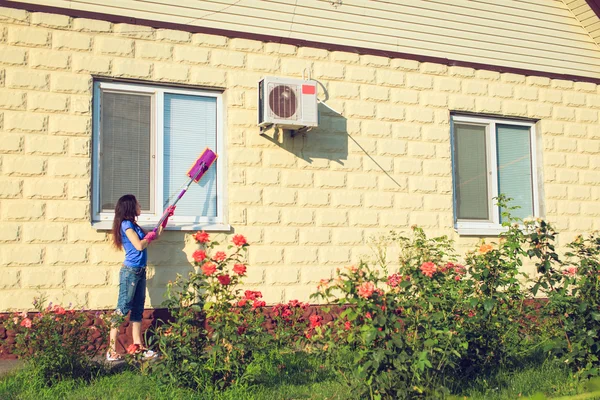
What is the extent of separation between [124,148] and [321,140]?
2.41m

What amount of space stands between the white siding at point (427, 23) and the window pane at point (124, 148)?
1055mm

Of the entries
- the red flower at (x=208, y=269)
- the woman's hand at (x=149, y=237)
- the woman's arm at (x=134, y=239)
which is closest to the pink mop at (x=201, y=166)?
the woman's hand at (x=149, y=237)

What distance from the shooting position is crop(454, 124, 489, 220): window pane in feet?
30.6

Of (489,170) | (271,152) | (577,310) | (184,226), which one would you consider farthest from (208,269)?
(489,170)

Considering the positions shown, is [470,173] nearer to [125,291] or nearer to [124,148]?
[124,148]

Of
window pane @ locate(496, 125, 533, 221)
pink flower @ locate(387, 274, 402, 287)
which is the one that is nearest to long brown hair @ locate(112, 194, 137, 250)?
pink flower @ locate(387, 274, 402, 287)

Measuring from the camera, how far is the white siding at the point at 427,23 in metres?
8.04

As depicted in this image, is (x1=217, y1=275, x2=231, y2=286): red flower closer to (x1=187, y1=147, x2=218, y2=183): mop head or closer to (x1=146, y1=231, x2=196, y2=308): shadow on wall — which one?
(x1=146, y1=231, x2=196, y2=308): shadow on wall

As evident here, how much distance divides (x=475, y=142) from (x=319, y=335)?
16.1 feet

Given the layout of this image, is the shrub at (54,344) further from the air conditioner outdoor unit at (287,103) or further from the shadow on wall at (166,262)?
the air conditioner outdoor unit at (287,103)

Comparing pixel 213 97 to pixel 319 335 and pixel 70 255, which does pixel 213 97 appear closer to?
pixel 70 255

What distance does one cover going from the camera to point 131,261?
691cm

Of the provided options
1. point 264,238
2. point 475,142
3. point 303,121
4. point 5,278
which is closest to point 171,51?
point 303,121

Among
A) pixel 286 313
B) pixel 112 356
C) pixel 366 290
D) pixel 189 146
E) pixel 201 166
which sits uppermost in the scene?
pixel 189 146
